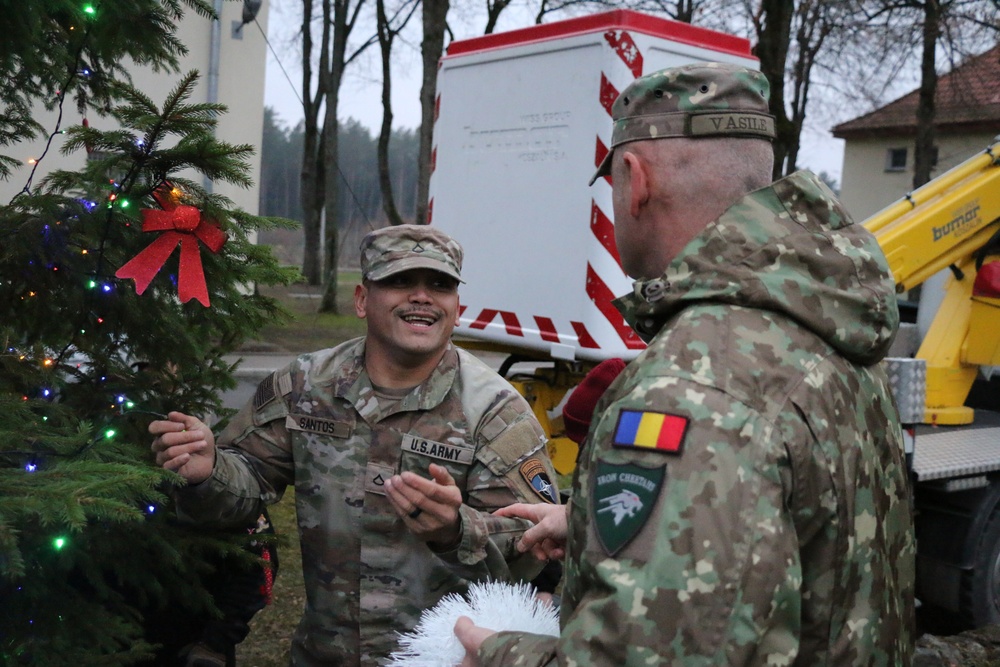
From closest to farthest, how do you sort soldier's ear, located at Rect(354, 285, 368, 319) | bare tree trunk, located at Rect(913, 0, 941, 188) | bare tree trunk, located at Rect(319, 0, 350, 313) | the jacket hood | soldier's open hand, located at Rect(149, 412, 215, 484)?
the jacket hood
soldier's open hand, located at Rect(149, 412, 215, 484)
soldier's ear, located at Rect(354, 285, 368, 319)
bare tree trunk, located at Rect(913, 0, 941, 188)
bare tree trunk, located at Rect(319, 0, 350, 313)

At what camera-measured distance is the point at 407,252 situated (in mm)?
2789

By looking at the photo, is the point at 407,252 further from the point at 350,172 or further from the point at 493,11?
the point at 350,172

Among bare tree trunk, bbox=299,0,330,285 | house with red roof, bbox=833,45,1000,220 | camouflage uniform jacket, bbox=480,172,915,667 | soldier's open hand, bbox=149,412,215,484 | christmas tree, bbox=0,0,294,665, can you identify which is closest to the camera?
camouflage uniform jacket, bbox=480,172,915,667

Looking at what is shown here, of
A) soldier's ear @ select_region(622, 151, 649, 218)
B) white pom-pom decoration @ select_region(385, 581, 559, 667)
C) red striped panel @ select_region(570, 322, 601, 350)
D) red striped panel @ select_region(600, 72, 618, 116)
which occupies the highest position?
red striped panel @ select_region(600, 72, 618, 116)

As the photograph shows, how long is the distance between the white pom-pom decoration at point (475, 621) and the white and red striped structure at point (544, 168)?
4.18 m

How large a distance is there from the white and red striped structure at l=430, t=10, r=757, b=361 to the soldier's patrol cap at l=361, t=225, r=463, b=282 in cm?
308

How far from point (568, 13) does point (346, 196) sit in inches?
456

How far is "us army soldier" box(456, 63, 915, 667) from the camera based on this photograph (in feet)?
4.29

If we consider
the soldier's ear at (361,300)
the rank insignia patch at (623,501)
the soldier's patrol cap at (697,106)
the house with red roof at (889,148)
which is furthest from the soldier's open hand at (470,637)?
the house with red roof at (889,148)

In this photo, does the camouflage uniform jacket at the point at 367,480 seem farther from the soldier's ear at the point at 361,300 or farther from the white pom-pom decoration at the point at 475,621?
the white pom-pom decoration at the point at 475,621

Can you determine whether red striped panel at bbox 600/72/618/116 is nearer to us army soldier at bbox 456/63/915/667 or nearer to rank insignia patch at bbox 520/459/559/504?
rank insignia patch at bbox 520/459/559/504

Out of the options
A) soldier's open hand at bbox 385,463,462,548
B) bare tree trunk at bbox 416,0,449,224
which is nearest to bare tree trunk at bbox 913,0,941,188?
bare tree trunk at bbox 416,0,449,224

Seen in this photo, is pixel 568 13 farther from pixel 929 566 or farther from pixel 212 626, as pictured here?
pixel 212 626

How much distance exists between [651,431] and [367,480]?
1.44m
